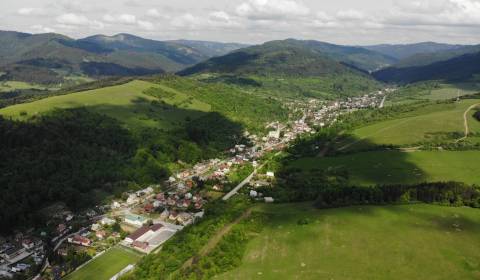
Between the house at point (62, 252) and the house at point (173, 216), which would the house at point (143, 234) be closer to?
the house at point (173, 216)

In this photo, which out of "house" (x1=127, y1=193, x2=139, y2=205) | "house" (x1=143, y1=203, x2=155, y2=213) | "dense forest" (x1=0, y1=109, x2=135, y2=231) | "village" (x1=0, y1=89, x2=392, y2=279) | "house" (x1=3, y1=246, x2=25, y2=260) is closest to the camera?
"village" (x1=0, y1=89, x2=392, y2=279)

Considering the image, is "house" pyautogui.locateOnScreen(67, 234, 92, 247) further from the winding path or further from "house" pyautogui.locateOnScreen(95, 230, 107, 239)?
the winding path

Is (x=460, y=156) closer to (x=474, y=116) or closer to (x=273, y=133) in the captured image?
(x=474, y=116)

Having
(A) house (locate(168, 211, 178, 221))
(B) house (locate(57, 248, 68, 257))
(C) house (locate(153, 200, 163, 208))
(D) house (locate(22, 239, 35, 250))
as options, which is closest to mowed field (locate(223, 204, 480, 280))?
(A) house (locate(168, 211, 178, 221))

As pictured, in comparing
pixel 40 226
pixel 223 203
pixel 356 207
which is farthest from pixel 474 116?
pixel 40 226

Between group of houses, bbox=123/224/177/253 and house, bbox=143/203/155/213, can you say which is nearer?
group of houses, bbox=123/224/177/253

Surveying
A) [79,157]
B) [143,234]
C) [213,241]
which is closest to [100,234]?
[143,234]

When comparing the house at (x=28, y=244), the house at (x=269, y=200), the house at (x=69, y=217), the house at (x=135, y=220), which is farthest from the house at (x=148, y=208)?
the house at (x=269, y=200)
